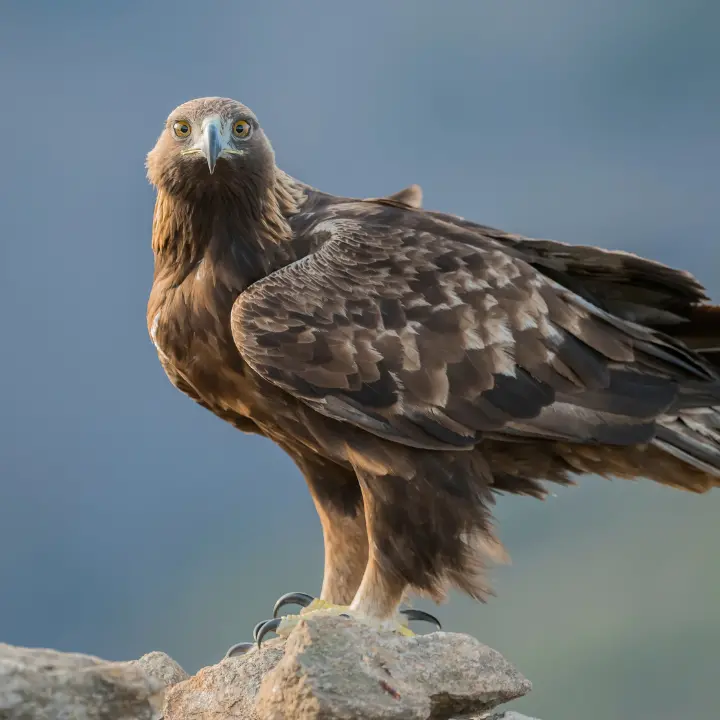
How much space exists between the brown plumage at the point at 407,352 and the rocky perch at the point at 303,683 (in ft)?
2.25

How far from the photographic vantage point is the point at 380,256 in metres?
6.59

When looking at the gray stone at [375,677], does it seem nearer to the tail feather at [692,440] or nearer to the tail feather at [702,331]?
the tail feather at [692,440]

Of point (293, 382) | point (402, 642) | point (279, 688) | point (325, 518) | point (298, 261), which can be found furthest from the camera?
point (325, 518)

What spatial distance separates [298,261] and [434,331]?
78 cm

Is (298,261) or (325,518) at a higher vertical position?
(298,261)

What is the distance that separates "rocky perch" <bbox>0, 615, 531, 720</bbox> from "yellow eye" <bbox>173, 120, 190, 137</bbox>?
2.56 metres

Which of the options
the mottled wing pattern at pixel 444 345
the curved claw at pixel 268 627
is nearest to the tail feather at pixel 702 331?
the mottled wing pattern at pixel 444 345

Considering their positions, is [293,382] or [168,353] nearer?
[293,382]

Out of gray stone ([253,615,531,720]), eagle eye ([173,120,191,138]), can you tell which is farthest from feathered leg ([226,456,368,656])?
eagle eye ([173,120,191,138])

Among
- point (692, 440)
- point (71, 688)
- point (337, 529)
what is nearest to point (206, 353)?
point (337, 529)

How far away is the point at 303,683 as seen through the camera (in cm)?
513

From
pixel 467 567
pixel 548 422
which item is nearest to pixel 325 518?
pixel 467 567

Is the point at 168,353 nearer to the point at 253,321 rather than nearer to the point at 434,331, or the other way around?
the point at 253,321

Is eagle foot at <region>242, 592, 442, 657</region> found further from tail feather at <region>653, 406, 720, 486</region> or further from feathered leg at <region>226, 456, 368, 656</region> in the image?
tail feather at <region>653, 406, 720, 486</region>
